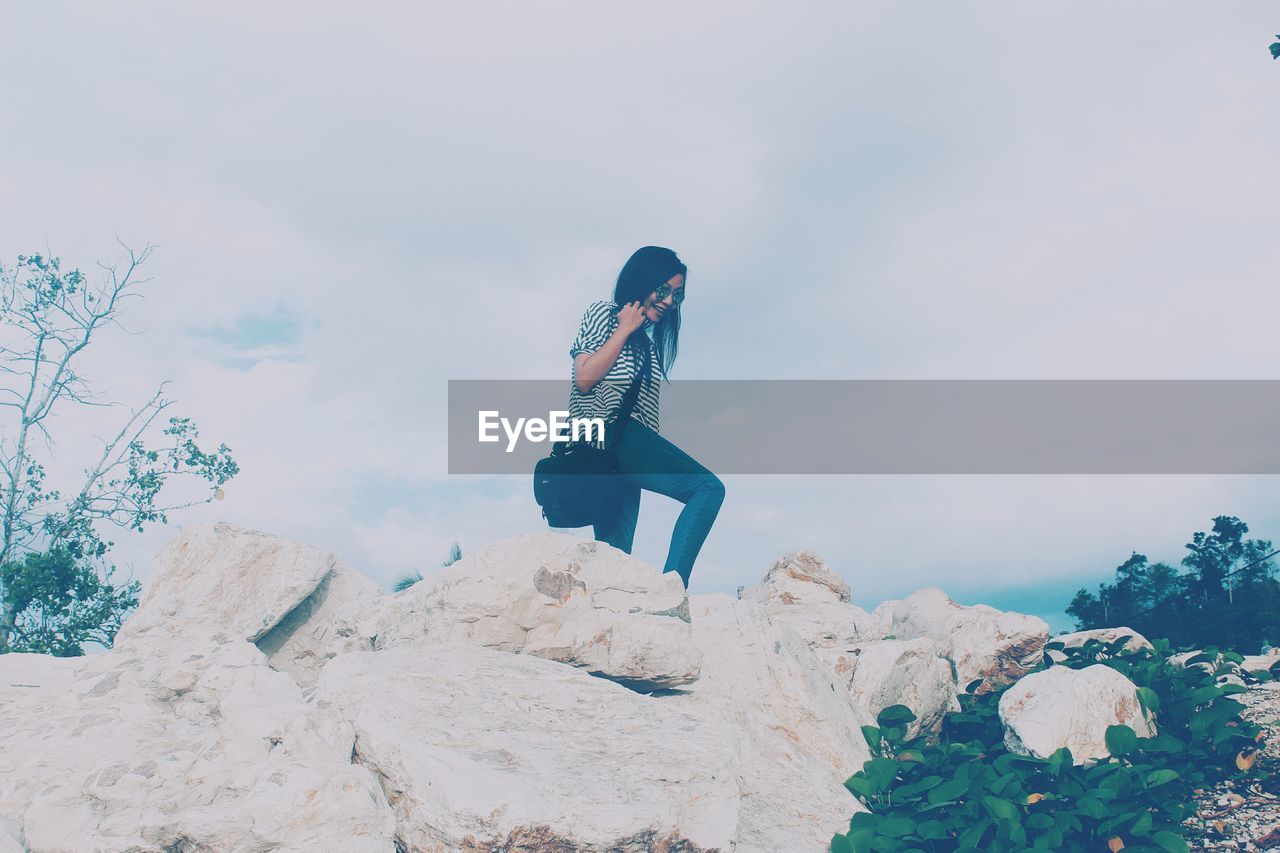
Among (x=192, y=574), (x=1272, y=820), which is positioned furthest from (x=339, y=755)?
(x=1272, y=820)

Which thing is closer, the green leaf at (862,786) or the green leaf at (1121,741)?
the green leaf at (862,786)

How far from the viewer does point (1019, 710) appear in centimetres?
805

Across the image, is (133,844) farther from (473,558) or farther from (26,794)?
(473,558)

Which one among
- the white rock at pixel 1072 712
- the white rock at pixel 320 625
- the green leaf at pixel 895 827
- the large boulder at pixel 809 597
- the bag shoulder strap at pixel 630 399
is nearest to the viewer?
the green leaf at pixel 895 827

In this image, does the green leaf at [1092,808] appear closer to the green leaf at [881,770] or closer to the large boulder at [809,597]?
the green leaf at [881,770]

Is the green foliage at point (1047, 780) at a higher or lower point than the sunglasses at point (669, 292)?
lower

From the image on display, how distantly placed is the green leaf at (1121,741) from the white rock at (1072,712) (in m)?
0.10

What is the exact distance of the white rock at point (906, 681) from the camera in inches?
327

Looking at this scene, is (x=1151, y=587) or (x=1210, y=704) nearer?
(x=1210, y=704)

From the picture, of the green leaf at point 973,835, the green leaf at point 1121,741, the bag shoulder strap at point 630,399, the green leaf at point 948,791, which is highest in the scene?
the bag shoulder strap at point 630,399

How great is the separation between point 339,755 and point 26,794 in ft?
5.65

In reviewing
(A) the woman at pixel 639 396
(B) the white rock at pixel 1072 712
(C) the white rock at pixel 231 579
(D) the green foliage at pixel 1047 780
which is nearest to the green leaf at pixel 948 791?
(D) the green foliage at pixel 1047 780

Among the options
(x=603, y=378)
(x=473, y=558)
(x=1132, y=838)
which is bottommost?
(x=1132, y=838)

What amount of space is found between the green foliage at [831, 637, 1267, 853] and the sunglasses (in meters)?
3.73
